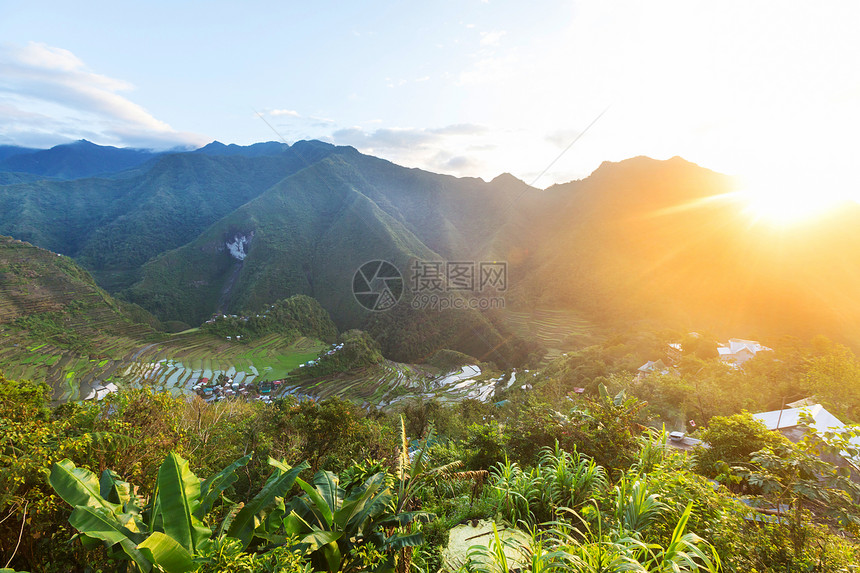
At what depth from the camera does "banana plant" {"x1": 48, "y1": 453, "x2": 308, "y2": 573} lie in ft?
9.37

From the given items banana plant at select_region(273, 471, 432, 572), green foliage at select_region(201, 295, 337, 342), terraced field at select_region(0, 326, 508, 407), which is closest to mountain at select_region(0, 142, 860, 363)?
green foliage at select_region(201, 295, 337, 342)

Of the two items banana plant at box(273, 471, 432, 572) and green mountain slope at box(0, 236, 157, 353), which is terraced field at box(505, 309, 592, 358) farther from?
green mountain slope at box(0, 236, 157, 353)

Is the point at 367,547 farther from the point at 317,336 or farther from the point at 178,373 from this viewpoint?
the point at 317,336

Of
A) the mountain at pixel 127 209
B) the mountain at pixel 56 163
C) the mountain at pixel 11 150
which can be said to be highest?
the mountain at pixel 11 150

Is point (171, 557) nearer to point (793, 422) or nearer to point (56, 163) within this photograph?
point (793, 422)

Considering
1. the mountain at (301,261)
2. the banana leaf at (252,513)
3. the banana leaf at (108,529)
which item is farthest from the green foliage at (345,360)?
the banana leaf at (108,529)

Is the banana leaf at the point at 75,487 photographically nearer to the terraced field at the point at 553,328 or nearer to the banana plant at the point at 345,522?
the banana plant at the point at 345,522

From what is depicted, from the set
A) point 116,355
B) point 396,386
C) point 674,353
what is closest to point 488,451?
point 674,353

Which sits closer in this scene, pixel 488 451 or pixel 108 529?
pixel 108 529

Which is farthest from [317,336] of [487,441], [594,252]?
[594,252]

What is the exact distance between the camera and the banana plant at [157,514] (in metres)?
2.86

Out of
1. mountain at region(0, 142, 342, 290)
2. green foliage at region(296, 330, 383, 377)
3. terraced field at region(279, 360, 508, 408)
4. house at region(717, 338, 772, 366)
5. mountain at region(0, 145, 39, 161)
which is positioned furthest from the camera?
mountain at region(0, 145, 39, 161)

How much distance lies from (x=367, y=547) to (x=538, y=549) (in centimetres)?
179

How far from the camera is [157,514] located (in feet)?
11.5
